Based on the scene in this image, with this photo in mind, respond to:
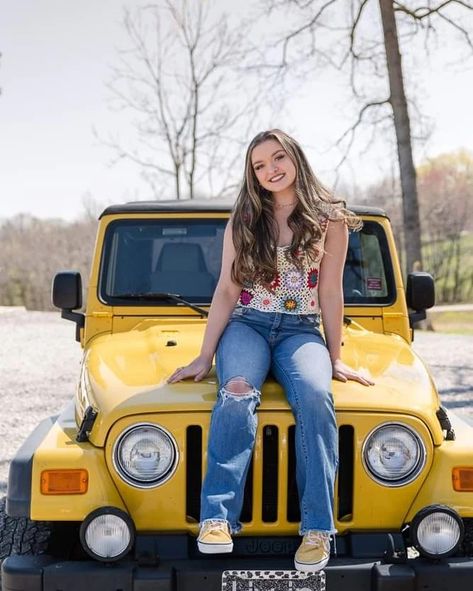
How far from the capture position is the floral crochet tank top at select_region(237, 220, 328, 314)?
320 centimetres

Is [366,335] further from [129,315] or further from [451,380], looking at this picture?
[451,380]

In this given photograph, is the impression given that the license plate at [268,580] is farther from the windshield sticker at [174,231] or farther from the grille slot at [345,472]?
the windshield sticker at [174,231]

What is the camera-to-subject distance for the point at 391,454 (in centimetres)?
274

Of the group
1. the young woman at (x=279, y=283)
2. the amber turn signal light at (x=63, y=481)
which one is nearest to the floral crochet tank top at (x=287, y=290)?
the young woman at (x=279, y=283)

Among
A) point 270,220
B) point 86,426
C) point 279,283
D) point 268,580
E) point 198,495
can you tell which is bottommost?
point 268,580

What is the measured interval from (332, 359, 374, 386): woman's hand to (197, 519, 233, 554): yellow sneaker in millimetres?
769

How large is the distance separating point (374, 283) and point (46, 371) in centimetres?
774

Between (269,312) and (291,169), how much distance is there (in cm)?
59

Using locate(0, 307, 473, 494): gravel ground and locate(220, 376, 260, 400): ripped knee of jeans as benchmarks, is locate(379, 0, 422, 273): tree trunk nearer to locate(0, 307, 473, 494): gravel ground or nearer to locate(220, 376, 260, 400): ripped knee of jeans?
locate(0, 307, 473, 494): gravel ground

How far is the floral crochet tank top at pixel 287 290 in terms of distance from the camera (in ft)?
10.5

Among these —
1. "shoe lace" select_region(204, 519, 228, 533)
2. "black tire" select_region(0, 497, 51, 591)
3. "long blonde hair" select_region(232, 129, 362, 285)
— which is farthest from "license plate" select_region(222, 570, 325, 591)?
"long blonde hair" select_region(232, 129, 362, 285)

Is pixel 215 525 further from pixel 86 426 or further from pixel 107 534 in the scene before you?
pixel 86 426

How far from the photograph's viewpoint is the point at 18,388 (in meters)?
9.66

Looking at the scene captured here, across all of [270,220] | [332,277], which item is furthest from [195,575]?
[270,220]
